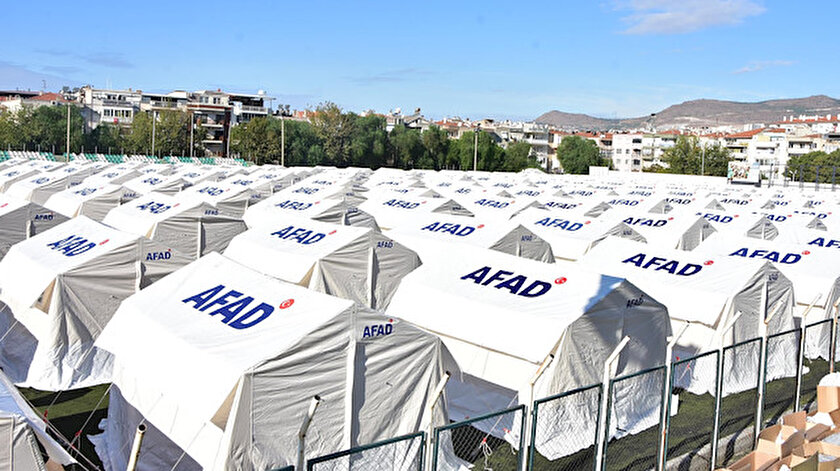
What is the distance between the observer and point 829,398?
9055mm

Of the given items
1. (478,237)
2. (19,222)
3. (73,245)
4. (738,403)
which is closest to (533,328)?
(738,403)

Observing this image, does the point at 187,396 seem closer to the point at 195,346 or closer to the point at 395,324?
the point at 195,346

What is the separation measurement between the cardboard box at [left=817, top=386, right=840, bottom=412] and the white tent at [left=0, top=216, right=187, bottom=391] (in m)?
9.53

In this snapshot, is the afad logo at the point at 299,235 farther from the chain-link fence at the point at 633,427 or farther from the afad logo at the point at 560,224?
the afad logo at the point at 560,224

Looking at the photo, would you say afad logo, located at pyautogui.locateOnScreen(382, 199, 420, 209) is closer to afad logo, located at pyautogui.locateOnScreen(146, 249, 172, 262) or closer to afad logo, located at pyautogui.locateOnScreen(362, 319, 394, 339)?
afad logo, located at pyautogui.locateOnScreen(146, 249, 172, 262)

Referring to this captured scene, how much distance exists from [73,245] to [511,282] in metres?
7.11

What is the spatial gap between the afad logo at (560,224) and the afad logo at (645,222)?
1955mm

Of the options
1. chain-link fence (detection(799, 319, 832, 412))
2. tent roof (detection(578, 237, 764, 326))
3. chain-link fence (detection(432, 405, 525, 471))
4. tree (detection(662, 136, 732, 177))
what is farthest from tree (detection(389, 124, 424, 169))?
chain-link fence (detection(432, 405, 525, 471))

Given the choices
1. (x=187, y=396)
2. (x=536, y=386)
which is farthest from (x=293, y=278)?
(x=187, y=396)

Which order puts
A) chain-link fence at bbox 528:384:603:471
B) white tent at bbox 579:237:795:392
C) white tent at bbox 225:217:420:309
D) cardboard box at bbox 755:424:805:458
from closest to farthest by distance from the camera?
1. cardboard box at bbox 755:424:805:458
2. chain-link fence at bbox 528:384:603:471
3. white tent at bbox 579:237:795:392
4. white tent at bbox 225:217:420:309

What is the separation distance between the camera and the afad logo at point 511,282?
10.2 metres

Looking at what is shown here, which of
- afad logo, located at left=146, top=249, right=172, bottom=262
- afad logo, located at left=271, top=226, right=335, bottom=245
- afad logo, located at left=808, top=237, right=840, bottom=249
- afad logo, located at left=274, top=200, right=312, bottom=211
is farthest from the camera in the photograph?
afad logo, located at left=274, top=200, right=312, bottom=211

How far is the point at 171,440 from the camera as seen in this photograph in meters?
7.89

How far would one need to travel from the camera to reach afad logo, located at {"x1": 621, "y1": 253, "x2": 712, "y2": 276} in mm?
12789
